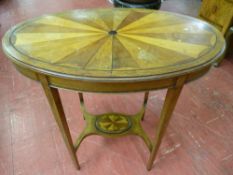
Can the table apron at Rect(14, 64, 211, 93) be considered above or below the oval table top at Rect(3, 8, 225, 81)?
below

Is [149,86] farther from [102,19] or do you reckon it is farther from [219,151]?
[219,151]

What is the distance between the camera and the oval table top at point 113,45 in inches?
27.5

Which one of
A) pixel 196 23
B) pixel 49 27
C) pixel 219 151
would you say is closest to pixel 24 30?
pixel 49 27

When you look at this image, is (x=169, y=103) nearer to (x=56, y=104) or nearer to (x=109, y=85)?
(x=109, y=85)

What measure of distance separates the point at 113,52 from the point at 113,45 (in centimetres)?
5

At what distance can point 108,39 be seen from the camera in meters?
0.86

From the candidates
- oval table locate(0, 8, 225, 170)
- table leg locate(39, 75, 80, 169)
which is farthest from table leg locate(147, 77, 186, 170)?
table leg locate(39, 75, 80, 169)

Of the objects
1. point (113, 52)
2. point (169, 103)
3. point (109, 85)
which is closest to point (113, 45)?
point (113, 52)

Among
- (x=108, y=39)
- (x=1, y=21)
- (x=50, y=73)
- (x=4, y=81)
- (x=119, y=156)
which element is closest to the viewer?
(x=50, y=73)

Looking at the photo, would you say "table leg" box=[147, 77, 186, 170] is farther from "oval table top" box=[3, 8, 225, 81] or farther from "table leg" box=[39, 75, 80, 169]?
"table leg" box=[39, 75, 80, 169]

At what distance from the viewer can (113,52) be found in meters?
0.78

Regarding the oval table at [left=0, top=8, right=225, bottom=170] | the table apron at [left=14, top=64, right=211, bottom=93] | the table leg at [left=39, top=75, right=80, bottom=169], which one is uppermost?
the oval table at [left=0, top=8, right=225, bottom=170]

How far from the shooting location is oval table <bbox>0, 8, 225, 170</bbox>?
0.70m

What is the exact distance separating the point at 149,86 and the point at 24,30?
0.62 metres
